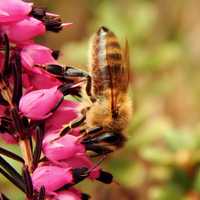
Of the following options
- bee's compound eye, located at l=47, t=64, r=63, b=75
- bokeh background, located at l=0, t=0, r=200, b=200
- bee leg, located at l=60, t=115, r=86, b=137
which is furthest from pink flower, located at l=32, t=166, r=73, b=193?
bokeh background, located at l=0, t=0, r=200, b=200

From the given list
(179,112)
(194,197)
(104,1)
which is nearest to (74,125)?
(194,197)

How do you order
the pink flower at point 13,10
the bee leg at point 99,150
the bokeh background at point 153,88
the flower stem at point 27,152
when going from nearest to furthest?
the pink flower at point 13,10, the flower stem at point 27,152, the bee leg at point 99,150, the bokeh background at point 153,88

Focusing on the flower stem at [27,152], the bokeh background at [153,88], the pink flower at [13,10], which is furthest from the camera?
the bokeh background at [153,88]

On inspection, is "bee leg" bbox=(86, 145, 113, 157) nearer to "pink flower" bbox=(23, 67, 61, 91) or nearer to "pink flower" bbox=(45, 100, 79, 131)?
"pink flower" bbox=(45, 100, 79, 131)

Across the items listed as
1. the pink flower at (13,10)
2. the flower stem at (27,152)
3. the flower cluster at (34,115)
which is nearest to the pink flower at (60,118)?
the flower cluster at (34,115)

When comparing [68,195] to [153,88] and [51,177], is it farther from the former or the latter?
[153,88]

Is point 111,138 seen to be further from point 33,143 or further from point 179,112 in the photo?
point 179,112

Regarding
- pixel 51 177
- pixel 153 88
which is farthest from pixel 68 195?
pixel 153 88

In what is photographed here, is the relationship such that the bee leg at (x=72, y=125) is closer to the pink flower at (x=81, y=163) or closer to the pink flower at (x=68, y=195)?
the pink flower at (x=81, y=163)
